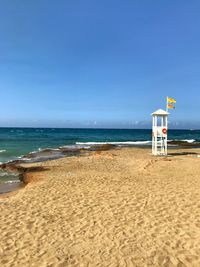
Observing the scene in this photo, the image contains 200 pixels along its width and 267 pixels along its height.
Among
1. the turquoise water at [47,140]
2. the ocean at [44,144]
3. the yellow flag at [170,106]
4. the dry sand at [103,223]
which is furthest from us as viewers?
the turquoise water at [47,140]

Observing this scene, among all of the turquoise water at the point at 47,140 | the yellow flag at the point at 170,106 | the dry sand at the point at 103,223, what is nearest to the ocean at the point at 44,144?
the turquoise water at the point at 47,140

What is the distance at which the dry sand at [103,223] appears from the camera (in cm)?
A: 523

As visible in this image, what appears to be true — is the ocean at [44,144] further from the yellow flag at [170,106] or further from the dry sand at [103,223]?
the yellow flag at [170,106]

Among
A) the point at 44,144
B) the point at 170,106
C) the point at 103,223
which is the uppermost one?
the point at 170,106

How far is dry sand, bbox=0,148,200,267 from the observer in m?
5.23

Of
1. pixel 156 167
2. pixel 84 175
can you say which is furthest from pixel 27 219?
pixel 156 167

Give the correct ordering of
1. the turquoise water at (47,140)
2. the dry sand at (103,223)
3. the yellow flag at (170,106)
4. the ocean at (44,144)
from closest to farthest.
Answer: the dry sand at (103,223) < the yellow flag at (170,106) < the ocean at (44,144) < the turquoise water at (47,140)

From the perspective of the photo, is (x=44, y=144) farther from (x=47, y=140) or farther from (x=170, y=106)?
(x=170, y=106)

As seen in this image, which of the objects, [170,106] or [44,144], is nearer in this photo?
[170,106]

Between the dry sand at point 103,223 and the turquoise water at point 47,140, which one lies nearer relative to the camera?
the dry sand at point 103,223

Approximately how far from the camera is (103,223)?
22.4ft

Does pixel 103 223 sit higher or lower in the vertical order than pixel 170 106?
lower

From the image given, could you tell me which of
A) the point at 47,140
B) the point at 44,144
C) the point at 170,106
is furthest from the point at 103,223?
the point at 47,140

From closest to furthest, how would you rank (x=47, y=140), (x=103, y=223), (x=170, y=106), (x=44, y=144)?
(x=103, y=223) → (x=170, y=106) → (x=44, y=144) → (x=47, y=140)
